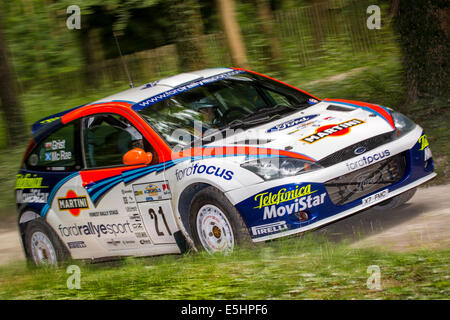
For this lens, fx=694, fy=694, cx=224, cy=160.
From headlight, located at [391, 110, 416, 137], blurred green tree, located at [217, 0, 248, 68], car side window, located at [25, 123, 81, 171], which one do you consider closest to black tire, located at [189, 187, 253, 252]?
car side window, located at [25, 123, 81, 171]

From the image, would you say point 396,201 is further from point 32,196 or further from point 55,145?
point 32,196

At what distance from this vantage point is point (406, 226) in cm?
662

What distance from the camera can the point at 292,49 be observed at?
16.1 meters

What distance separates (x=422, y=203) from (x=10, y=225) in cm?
674

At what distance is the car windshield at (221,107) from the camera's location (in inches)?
265

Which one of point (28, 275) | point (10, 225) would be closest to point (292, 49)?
point (10, 225)

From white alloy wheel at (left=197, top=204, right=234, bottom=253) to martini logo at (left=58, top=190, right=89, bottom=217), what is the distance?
1473 millimetres

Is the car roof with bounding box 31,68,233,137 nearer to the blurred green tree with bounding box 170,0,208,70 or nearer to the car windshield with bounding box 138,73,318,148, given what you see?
the car windshield with bounding box 138,73,318,148

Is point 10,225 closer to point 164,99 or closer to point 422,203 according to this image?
point 164,99

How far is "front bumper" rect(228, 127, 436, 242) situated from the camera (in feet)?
18.9

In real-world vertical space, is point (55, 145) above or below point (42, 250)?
above

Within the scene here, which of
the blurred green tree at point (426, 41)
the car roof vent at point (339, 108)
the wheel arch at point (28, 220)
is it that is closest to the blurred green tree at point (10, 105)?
the wheel arch at point (28, 220)

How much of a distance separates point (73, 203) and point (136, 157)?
117cm

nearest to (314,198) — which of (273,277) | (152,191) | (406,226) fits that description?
(273,277)
